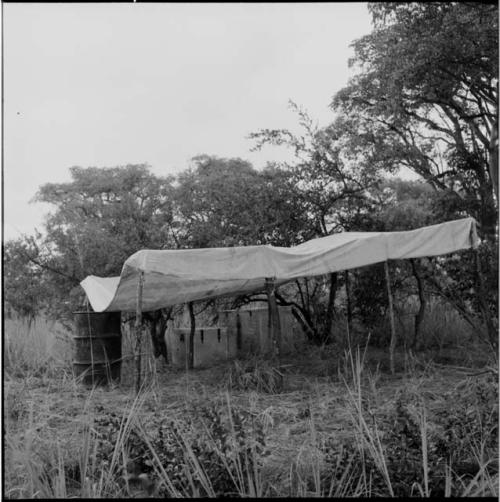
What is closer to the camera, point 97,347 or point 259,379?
point 259,379

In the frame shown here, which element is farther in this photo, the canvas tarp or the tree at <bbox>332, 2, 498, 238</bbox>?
the tree at <bbox>332, 2, 498, 238</bbox>

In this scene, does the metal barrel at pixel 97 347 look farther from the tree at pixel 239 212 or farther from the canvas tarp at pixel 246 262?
the tree at pixel 239 212

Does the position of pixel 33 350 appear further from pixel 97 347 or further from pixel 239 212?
pixel 239 212

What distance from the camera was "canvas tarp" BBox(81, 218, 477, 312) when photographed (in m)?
5.24

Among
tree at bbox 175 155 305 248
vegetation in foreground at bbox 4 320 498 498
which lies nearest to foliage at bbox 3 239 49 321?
tree at bbox 175 155 305 248

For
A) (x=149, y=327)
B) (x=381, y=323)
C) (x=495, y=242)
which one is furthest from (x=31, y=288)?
(x=495, y=242)

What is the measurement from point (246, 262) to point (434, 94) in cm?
674

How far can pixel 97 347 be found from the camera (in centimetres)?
634

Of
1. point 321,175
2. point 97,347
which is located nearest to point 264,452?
point 97,347

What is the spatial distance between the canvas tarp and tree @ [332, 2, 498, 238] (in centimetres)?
305

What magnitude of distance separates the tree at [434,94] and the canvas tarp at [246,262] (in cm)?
305

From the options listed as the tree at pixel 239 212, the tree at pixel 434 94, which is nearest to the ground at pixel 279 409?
the tree at pixel 239 212

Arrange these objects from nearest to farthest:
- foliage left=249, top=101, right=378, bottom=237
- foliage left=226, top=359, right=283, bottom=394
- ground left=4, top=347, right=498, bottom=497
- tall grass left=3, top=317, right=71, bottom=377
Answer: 1. ground left=4, top=347, right=498, bottom=497
2. foliage left=226, top=359, right=283, bottom=394
3. tall grass left=3, top=317, right=71, bottom=377
4. foliage left=249, top=101, right=378, bottom=237

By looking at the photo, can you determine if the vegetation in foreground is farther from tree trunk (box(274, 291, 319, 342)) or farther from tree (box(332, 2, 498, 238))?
tree (box(332, 2, 498, 238))
